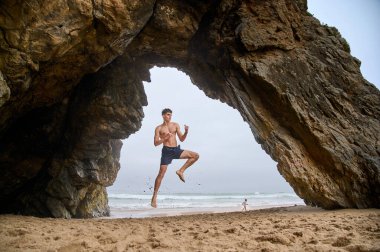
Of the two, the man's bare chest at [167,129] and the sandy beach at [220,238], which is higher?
the man's bare chest at [167,129]

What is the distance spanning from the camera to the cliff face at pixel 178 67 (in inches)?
231

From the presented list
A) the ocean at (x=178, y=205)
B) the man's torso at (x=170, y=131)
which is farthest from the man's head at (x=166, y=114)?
the ocean at (x=178, y=205)

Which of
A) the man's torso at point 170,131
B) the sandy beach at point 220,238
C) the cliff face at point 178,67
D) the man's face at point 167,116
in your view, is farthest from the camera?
the man's face at point 167,116

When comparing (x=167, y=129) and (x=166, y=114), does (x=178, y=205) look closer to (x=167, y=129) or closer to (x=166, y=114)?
(x=167, y=129)

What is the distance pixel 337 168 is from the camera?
6.29 m

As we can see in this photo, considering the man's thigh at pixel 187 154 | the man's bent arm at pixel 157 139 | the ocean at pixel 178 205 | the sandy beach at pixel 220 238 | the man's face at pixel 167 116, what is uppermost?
the man's face at pixel 167 116

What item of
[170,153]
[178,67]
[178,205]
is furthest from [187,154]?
[178,205]

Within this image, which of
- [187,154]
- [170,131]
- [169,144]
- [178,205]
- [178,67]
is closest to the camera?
[187,154]

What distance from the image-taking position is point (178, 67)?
10773 mm

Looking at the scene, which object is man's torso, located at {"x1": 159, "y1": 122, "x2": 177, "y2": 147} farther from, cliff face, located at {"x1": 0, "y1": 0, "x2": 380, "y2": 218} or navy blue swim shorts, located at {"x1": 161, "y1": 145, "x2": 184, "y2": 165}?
cliff face, located at {"x1": 0, "y1": 0, "x2": 380, "y2": 218}

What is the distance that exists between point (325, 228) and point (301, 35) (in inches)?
256

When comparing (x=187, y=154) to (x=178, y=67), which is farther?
(x=178, y=67)

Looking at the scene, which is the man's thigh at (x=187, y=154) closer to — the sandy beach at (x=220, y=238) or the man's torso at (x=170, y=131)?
the man's torso at (x=170, y=131)

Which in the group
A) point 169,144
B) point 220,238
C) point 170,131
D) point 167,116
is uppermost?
point 167,116
